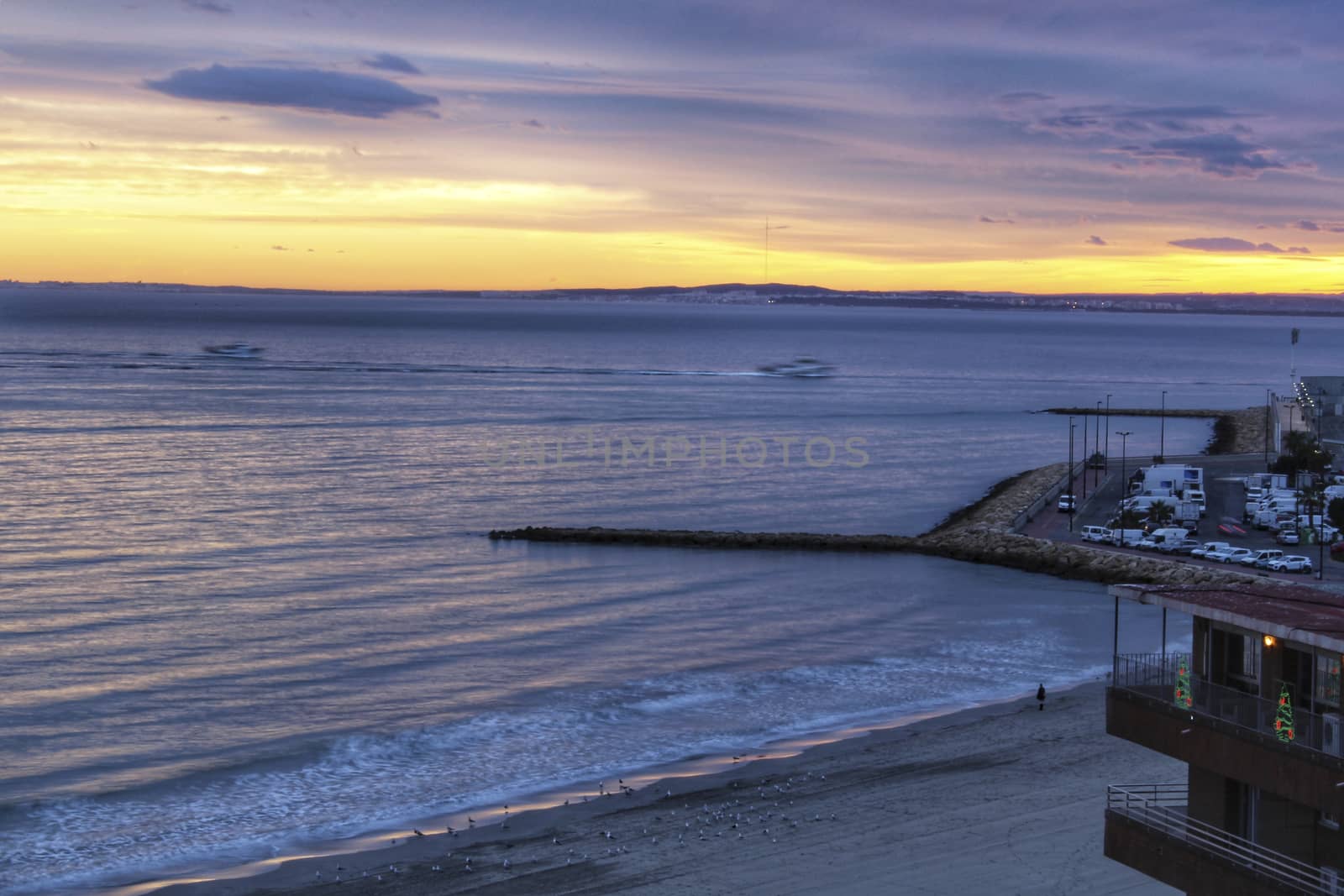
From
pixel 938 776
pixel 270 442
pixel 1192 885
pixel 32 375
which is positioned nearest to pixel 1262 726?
pixel 1192 885

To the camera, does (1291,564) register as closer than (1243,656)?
No

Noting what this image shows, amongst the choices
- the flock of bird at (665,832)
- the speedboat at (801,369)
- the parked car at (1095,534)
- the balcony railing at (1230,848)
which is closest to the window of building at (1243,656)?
the balcony railing at (1230,848)

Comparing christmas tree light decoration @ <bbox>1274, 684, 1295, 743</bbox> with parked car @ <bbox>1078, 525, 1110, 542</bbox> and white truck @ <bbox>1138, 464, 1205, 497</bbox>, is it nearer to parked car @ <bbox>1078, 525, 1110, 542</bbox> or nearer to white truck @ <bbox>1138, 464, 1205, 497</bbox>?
parked car @ <bbox>1078, 525, 1110, 542</bbox>

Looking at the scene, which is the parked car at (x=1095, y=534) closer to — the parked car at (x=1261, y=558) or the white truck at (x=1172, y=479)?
the parked car at (x=1261, y=558)

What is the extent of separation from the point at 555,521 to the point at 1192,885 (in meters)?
42.4

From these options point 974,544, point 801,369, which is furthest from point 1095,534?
point 801,369

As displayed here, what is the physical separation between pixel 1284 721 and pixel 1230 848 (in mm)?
1353

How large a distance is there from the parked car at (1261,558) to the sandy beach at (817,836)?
65.6 feet

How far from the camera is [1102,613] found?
3759 cm

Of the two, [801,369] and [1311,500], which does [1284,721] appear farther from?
[801,369]

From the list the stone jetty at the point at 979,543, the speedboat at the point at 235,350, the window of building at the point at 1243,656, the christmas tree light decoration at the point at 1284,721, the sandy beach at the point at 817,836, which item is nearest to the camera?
the christmas tree light decoration at the point at 1284,721

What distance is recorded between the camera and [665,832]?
19812 mm

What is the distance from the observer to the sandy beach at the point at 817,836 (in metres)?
17.7

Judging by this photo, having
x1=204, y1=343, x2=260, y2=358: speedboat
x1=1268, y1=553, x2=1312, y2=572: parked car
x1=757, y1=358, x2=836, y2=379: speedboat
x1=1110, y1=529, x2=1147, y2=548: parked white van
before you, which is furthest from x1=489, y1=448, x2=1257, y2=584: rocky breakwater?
x1=204, y1=343, x2=260, y2=358: speedboat
